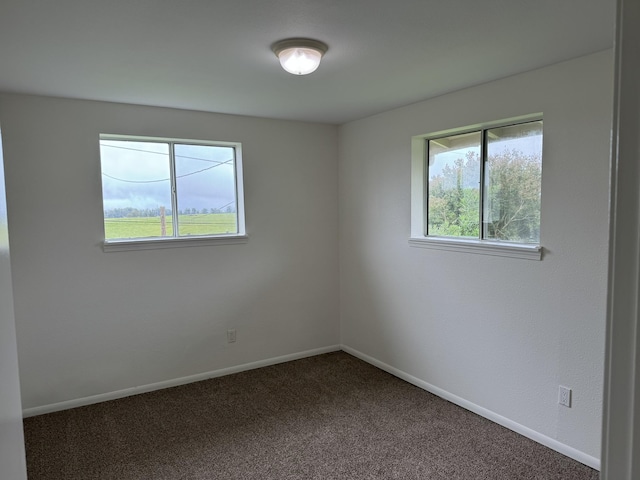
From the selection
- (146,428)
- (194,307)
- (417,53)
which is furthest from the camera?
(194,307)

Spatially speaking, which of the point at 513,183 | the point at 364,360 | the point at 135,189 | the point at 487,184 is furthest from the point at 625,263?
the point at 364,360

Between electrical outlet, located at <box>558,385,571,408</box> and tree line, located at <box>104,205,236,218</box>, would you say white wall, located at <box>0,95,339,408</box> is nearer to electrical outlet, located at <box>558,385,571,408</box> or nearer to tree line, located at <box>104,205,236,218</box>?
tree line, located at <box>104,205,236,218</box>

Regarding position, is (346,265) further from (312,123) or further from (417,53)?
(417,53)

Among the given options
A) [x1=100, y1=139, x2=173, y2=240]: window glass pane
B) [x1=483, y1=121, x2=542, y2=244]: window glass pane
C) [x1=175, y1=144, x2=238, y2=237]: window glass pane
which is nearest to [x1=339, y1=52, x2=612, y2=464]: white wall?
[x1=483, y1=121, x2=542, y2=244]: window glass pane

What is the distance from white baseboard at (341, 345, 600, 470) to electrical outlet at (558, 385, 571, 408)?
26 cm

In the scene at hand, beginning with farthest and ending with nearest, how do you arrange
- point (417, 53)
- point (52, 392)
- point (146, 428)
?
1. point (52, 392)
2. point (146, 428)
3. point (417, 53)

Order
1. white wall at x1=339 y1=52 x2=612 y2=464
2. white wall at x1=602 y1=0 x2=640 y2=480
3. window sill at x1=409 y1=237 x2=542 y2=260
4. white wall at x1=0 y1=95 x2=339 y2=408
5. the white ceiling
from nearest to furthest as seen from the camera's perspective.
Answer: white wall at x1=602 y1=0 x2=640 y2=480
the white ceiling
white wall at x1=339 y1=52 x2=612 y2=464
window sill at x1=409 y1=237 x2=542 y2=260
white wall at x1=0 y1=95 x2=339 y2=408

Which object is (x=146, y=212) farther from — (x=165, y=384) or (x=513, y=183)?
(x=513, y=183)

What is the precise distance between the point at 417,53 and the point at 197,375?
10.2 ft

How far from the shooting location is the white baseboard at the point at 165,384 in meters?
3.12

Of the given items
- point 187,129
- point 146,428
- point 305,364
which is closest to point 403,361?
point 305,364

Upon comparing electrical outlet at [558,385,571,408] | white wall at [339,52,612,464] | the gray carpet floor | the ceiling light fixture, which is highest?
the ceiling light fixture

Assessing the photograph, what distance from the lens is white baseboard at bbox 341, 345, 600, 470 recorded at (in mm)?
2434

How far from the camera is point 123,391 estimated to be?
3375 mm
